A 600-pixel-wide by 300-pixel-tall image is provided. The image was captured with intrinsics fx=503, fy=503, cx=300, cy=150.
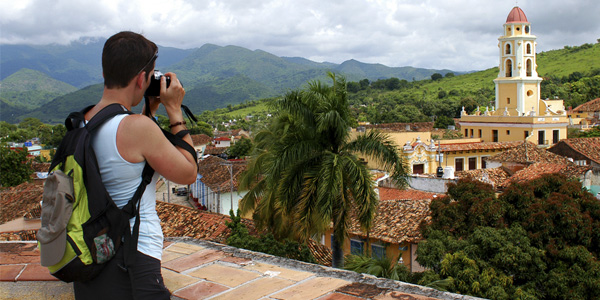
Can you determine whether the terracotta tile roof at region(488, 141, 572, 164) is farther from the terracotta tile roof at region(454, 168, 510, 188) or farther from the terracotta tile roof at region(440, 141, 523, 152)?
the terracotta tile roof at region(440, 141, 523, 152)

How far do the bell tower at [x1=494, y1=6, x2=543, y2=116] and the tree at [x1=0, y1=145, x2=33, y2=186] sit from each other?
3087cm

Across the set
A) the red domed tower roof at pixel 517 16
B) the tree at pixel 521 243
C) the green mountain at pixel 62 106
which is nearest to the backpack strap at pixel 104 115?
the tree at pixel 521 243

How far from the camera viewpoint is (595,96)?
64.4m

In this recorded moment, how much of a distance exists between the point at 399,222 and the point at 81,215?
11.2 m

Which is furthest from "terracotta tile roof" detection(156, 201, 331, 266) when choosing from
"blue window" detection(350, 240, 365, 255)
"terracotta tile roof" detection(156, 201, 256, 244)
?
"blue window" detection(350, 240, 365, 255)

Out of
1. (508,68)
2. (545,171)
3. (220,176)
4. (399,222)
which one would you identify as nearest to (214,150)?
(220,176)

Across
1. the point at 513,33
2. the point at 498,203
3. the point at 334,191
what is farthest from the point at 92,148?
the point at 513,33

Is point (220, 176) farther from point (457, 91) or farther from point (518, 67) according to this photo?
point (457, 91)

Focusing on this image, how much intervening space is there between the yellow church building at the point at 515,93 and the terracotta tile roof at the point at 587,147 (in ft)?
20.8

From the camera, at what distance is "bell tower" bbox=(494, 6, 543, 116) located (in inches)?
1362

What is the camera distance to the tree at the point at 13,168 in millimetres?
28938

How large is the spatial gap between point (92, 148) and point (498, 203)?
8856 millimetres

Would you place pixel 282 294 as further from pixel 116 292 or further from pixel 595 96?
pixel 595 96

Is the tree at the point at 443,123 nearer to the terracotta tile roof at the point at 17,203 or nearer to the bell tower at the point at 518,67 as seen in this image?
the bell tower at the point at 518,67
